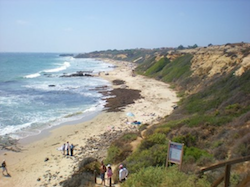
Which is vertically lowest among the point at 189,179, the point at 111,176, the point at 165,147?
the point at 111,176

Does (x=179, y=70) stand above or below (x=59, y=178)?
above

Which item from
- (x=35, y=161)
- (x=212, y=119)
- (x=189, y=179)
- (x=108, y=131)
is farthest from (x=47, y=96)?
(x=189, y=179)

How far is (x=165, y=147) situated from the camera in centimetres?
1066

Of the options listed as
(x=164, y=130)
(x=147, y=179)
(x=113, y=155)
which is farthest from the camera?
(x=164, y=130)

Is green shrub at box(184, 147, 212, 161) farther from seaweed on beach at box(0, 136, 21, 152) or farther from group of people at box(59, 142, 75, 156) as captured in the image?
seaweed on beach at box(0, 136, 21, 152)

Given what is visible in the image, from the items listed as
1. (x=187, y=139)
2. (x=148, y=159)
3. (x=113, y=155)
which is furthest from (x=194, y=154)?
(x=113, y=155)

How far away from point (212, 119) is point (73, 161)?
8731 millimetres

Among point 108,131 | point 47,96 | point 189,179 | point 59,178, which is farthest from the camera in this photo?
point 47,96

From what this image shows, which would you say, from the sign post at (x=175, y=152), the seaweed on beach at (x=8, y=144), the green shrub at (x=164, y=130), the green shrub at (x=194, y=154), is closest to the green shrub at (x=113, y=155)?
the green shrub at (x=164, y=130)

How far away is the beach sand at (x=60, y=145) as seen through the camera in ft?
42.0

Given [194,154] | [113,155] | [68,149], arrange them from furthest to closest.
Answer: [68,149] < [113,155] < [194,154]

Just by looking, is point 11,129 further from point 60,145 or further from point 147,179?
point 147,179

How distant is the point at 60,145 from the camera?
57.3ft

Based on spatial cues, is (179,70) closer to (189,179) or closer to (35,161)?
(35,161)
